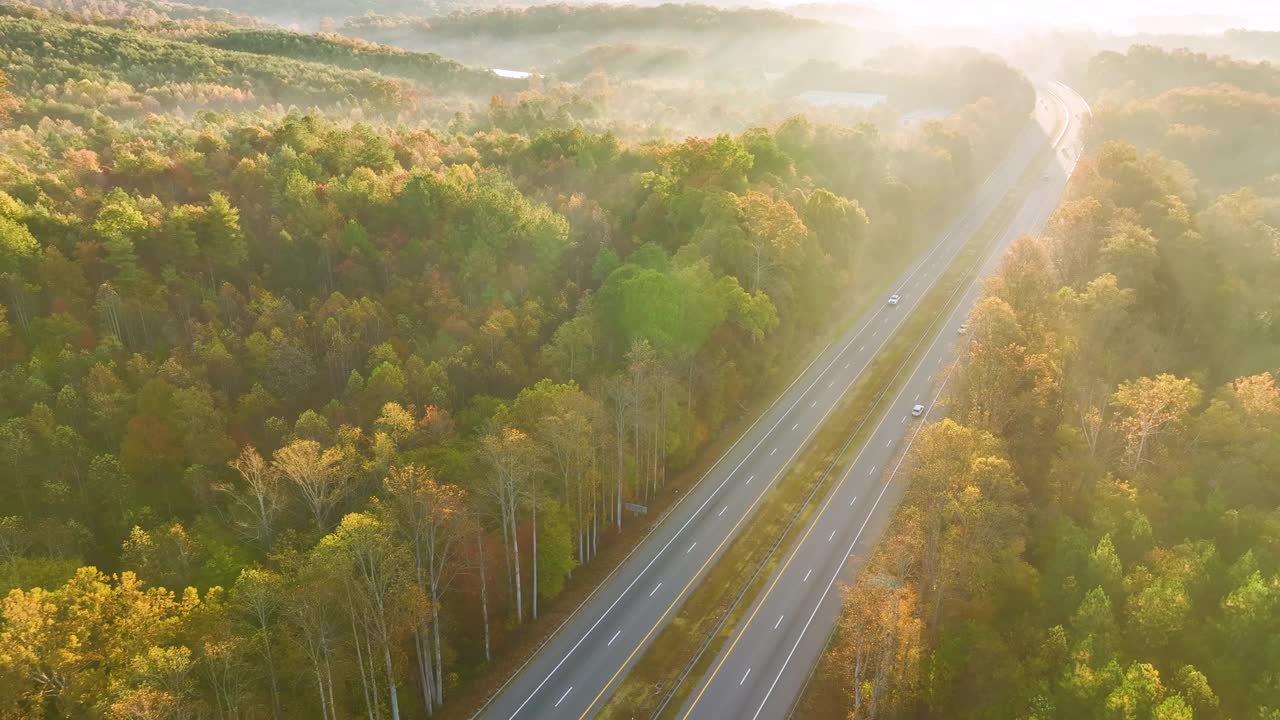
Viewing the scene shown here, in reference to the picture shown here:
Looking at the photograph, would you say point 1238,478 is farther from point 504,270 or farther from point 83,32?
point 83,32

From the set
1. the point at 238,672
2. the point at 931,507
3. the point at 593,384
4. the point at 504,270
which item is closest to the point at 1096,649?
the point at 931,507

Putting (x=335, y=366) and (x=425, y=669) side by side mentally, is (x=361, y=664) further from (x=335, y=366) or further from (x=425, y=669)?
(x=335, y=366)

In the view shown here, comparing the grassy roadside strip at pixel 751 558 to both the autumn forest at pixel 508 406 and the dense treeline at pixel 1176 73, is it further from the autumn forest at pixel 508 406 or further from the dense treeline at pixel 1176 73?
the dense treeline at pixel 1176 73

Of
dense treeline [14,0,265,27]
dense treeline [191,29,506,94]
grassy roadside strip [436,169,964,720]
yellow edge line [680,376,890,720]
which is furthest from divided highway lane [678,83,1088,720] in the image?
dense treeline [14,0,265,27]

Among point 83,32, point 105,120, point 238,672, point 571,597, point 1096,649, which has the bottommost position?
point 571,597

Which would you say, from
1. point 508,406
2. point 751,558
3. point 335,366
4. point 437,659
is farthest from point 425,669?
point 335,366

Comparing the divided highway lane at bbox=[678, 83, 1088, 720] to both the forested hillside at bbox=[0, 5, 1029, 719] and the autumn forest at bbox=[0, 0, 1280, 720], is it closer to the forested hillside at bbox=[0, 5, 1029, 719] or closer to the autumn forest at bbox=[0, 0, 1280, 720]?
the autumn forest at bbox=[0, 0, 1280, 720]

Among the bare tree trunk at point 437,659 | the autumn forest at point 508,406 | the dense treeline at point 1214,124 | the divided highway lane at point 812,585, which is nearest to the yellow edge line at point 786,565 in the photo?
the divided highway lane at point 812,585
